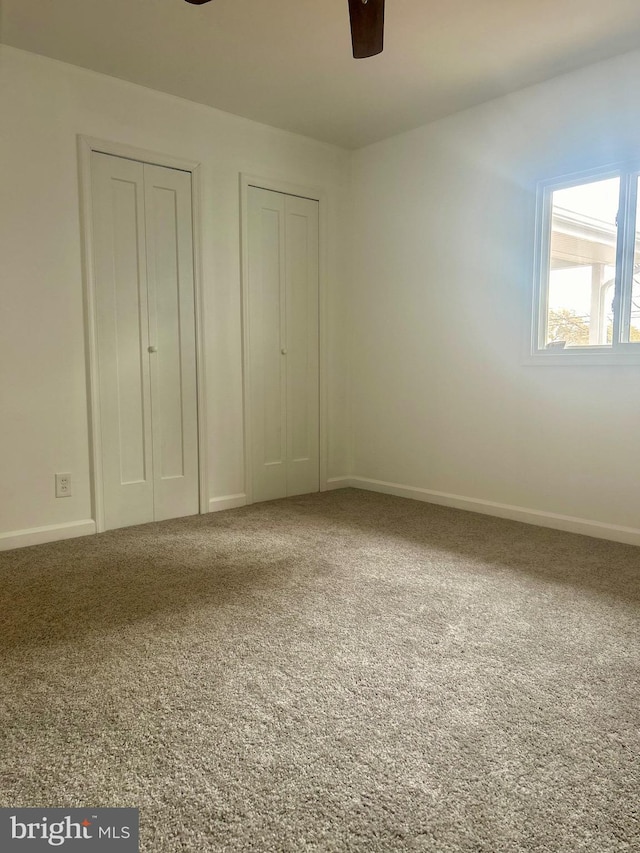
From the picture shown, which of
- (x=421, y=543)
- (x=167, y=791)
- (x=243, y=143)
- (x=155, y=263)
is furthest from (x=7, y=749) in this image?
(x=243, y=143)

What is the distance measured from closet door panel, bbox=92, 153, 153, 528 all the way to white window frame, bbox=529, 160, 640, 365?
2278 mm

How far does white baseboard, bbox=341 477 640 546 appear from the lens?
10.5ft

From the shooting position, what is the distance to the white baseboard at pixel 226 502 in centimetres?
389

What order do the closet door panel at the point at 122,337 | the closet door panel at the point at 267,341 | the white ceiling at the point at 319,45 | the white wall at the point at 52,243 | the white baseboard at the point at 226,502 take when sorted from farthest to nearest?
the closet door panel at the point at 267,341, the white baseboard at the point at 226,502, the closet door panel at the point at 122,337, the white wall at the point at 52,243, the white ceiling at the point at 319,45

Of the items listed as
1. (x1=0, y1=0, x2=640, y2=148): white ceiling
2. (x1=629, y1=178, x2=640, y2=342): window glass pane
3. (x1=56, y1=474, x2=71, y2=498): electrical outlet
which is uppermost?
(x1=0, y1=0, x2=640, y2=148): white ceiling

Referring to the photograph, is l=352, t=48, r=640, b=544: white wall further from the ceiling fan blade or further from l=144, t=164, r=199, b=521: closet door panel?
the ceiling fan blade

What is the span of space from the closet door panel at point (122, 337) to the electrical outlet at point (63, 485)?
197 mm

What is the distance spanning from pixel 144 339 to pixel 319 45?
1.80m

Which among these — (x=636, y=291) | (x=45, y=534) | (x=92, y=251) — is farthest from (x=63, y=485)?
(x=636, y=291)

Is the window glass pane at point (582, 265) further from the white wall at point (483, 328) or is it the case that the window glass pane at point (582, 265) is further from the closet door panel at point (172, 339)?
the closet door panel at point (172, 339)

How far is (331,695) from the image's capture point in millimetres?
1702

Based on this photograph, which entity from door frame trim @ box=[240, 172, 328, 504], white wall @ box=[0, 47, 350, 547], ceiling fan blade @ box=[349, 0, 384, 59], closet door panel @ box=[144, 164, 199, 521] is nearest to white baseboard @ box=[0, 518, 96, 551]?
white wall @ box=[0, 47, 350, 547]

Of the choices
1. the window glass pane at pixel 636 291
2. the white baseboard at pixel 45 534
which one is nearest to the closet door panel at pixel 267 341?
the white baseboard at pixel 45 534

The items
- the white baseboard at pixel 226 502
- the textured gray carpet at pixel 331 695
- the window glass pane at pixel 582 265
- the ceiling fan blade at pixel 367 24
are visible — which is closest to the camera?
the textured gray carpet at pixel 331 695
